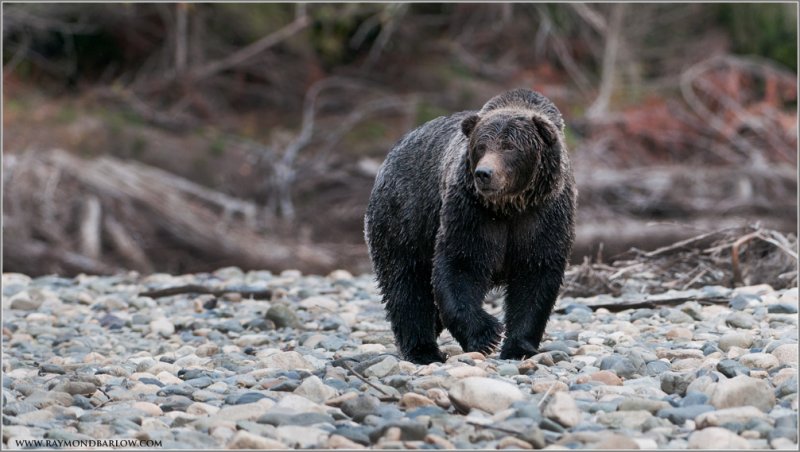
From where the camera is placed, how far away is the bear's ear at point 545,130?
4.93 metres

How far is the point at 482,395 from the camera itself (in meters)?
3.97

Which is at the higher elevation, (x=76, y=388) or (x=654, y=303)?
(x=654, y=303)

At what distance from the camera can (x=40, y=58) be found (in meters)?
15.1

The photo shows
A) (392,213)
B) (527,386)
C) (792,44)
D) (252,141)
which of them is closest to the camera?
(527,386)

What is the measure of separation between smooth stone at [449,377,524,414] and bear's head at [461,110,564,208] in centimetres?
100

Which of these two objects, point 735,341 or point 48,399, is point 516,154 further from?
point 48,399

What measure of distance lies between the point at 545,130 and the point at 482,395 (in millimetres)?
1448

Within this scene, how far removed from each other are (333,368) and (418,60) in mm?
11674

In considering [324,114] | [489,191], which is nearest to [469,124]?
[489,191]

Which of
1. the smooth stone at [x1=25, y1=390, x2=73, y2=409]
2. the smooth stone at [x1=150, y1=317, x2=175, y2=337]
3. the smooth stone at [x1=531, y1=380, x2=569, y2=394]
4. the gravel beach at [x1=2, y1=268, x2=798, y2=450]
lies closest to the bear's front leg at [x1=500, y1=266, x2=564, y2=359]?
the gravel beach at [x1=2, y1=268, x2=798, y2=450]

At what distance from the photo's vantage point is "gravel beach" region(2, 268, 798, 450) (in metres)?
3.69

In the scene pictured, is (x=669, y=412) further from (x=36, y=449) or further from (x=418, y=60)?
(x=418, y=60)

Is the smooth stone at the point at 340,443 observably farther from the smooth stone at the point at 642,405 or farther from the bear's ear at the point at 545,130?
the bear's ear at the point at 545,130

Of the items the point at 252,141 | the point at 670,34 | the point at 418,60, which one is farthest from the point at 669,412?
the point at 670,34
